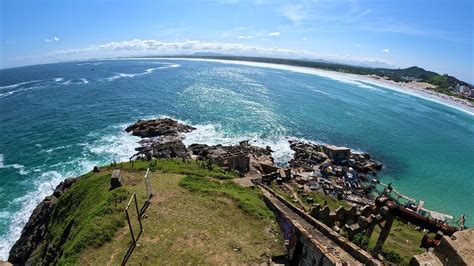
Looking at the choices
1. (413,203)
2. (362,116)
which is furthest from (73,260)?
(362,116)

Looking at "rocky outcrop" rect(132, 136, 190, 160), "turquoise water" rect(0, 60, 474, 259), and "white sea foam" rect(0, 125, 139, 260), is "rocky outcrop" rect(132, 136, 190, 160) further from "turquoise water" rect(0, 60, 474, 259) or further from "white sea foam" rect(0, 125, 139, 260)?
"turquoise water" rect(0, 60, 474, 259)

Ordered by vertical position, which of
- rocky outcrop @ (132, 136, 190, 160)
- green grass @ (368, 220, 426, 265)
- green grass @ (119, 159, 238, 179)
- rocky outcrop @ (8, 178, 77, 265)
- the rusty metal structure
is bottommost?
rocky outcrop @ (8, 178, 77, 265)

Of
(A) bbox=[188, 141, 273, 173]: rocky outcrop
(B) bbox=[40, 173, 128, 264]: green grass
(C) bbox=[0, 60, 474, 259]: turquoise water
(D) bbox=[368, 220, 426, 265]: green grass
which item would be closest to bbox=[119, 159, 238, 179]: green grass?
(B) bbox=[40, 173, 128, 264]: green grass

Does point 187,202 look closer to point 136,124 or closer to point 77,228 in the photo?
point 77,228

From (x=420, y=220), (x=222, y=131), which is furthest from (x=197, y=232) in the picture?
(x=222, y=131)

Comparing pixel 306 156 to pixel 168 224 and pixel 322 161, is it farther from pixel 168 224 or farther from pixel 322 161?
pixel 168 224

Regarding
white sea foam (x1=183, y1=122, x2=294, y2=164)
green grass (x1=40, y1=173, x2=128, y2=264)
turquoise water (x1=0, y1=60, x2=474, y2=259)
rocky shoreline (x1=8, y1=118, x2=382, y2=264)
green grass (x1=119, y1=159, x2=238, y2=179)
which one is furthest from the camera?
white sea foam (x1=183, y1=122, x2=294, y2=164)

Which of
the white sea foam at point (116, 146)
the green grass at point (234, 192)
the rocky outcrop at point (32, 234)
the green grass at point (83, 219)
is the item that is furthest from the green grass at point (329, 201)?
the white sea foam at point (116, 146)
